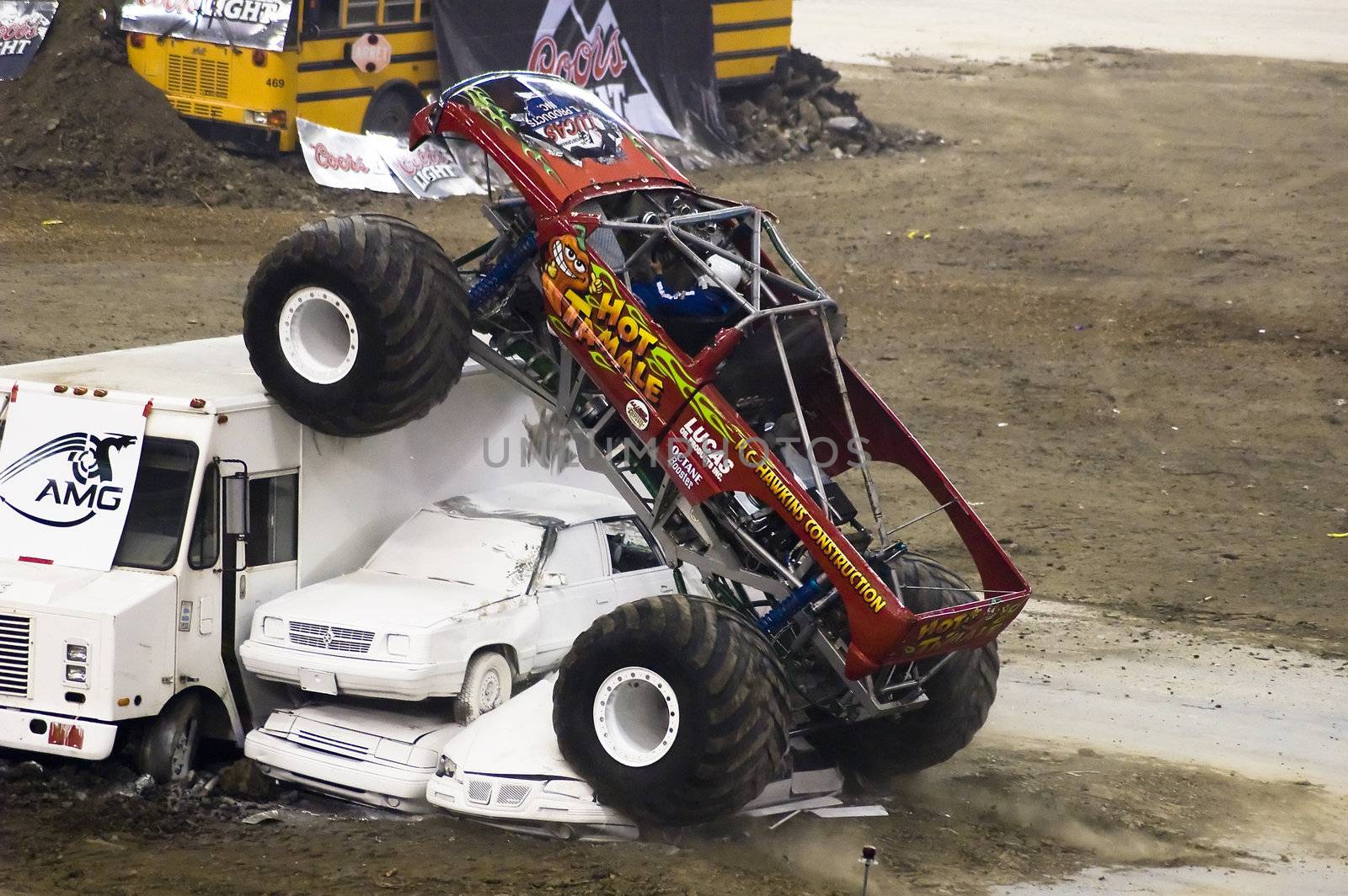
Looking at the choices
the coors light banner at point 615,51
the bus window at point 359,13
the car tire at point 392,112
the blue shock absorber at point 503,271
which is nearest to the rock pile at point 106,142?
the car tire at point 392,112

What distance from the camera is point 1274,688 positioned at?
11258mm

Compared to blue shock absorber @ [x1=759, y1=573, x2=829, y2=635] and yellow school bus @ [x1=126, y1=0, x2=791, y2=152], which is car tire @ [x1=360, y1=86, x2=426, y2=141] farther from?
blue shock absorber @ [x1=759, y1=573, x2=829, y2=635]

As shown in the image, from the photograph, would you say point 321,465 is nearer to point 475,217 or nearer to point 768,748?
point 768,748

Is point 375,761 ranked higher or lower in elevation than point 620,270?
lower

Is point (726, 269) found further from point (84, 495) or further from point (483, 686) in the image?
point (84, 495)

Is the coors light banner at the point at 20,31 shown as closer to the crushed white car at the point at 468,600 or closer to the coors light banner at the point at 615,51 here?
the coors light banner at the point at 615,51

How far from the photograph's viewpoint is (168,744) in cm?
842

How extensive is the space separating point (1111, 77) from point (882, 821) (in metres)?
25.2

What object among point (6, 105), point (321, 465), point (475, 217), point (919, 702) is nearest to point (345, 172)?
point (475, 217)

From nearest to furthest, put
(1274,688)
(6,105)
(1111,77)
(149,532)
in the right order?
1. (149,532)
2. (1274,688)
3. (6,105)
4. (1111,77)

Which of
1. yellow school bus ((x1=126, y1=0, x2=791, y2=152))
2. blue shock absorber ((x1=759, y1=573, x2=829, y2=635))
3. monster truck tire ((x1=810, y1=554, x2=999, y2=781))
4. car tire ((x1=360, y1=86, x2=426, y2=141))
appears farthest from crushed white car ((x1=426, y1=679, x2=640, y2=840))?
car tire ((x1=360, y1=86, x2=426, y2=141))

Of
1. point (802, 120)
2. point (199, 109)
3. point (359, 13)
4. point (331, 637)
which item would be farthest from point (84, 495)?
point (802, 120)

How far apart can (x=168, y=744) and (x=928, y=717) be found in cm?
386

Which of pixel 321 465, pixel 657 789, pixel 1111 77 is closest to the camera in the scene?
pixel 657 789
